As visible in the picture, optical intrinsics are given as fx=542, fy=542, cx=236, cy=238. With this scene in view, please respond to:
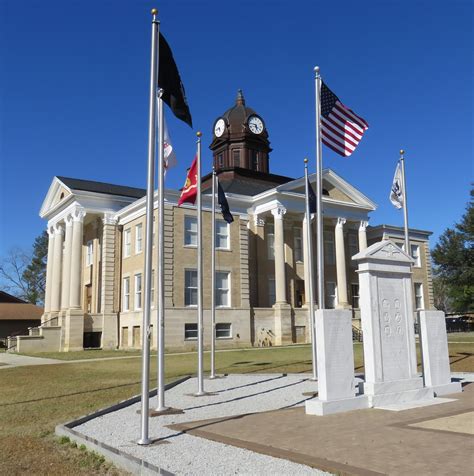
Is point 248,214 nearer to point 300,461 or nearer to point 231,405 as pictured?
point 231,405

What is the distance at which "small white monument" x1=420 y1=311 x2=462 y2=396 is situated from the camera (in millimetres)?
12438

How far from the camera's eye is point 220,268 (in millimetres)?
35781

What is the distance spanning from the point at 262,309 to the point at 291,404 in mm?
25879

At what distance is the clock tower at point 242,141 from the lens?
48375 mm

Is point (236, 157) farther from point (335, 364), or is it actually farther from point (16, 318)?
point (335, 364)

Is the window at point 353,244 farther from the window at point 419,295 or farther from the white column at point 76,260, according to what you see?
the white column at point 76,260

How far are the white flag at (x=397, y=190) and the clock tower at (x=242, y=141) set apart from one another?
30756mm

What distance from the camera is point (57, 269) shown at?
4178cm

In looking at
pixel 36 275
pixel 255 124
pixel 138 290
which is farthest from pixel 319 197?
pixel 36 275

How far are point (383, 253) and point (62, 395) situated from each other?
8527mm

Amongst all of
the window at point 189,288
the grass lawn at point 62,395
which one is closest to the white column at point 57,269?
the window at point 189,288

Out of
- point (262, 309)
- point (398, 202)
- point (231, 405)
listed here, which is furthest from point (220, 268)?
point (231, 405)

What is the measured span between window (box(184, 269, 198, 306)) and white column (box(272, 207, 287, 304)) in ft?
20.2

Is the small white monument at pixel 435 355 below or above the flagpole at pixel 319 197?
below
